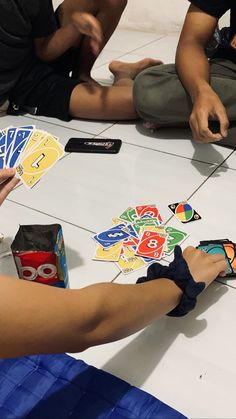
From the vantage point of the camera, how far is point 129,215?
1.14 metres

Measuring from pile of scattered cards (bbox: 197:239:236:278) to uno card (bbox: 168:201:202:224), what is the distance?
0.42 feet

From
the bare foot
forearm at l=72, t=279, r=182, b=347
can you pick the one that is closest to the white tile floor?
forearm at l=72, t=279, r=182, b=347

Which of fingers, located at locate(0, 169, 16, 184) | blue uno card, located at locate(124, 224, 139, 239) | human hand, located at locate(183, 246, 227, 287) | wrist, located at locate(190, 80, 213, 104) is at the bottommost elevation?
blue uno card, located at locate(124, 224, 139, 239)

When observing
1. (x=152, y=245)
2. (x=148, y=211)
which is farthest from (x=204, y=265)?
(x=148, y=211)

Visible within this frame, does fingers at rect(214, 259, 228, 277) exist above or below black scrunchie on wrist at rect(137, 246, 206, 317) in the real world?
below

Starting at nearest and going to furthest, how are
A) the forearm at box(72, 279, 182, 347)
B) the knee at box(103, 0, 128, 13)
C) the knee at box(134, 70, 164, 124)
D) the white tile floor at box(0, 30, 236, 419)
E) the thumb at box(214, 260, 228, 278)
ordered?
the forearm at box(72, 279, 182, 347) < the white tile floor at box(0, 30, 236, 419) < the thumb at box(214, 260, 228, 278) < the knee at box(134, 70, 164, 124) < the knee at box(103, 0, 128, 13)

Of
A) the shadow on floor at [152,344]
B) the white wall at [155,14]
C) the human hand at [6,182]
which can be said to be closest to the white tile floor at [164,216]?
the shadow on floor at [152,344]

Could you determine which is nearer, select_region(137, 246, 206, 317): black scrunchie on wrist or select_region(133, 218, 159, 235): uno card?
select_region(137, 246, 206, 317): black scrunchie on wrist

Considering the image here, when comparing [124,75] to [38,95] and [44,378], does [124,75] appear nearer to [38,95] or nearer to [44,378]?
[38,95]

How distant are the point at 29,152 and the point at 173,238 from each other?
394 millimetres

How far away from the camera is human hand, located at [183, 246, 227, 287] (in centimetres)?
87

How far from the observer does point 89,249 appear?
1053mm

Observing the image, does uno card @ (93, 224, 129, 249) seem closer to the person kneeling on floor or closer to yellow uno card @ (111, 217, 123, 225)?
yellow uno card @ (111, 217, 123, 225)

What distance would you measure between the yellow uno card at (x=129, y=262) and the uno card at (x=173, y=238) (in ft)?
0.23
